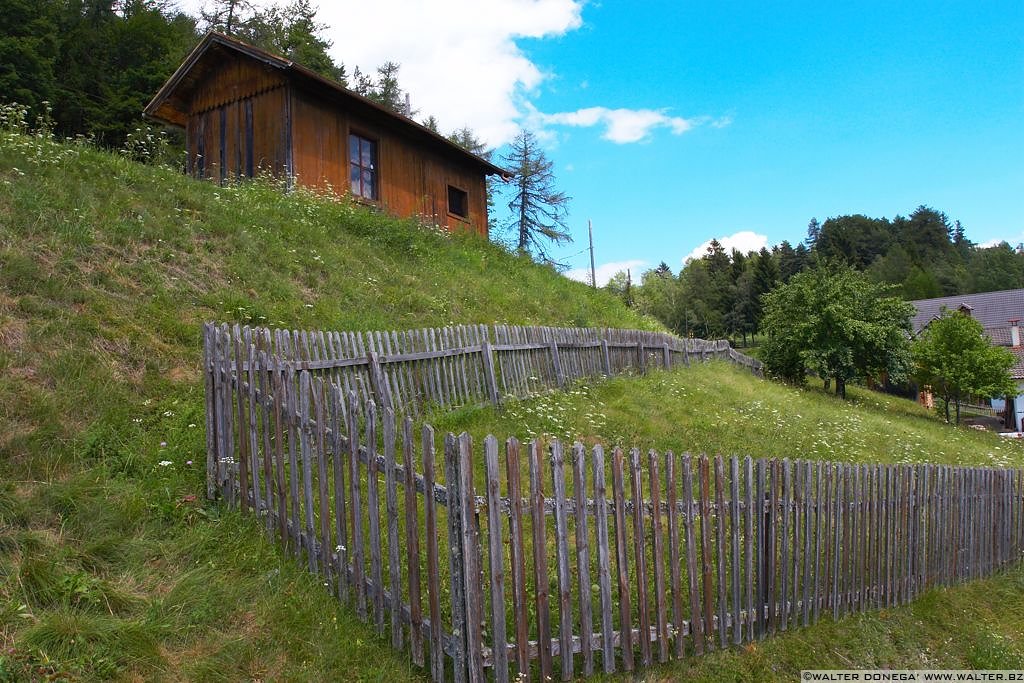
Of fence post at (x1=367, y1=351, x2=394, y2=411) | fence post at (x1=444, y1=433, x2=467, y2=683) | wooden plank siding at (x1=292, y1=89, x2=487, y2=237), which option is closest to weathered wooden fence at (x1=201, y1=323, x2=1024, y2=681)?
fence post at (x1=444, y1=433, x2=467, y2=683)

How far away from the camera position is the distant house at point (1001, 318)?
1399 inches

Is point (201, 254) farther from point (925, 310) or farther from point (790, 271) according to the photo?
point (790, 271)

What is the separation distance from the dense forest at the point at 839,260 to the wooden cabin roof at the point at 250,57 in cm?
4847

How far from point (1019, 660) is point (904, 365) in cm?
2391

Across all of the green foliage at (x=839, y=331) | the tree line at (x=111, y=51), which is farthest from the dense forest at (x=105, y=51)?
the green foliage at (x=839, y=331)

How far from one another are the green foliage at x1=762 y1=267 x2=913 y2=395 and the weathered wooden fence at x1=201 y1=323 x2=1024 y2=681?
21.4 metres

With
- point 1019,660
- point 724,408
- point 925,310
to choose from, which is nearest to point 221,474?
point 1019,660

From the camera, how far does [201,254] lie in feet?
28.1

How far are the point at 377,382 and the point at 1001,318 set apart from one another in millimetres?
57856

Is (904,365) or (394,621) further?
(904,365)

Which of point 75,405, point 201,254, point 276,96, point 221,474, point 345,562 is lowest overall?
point 345,562

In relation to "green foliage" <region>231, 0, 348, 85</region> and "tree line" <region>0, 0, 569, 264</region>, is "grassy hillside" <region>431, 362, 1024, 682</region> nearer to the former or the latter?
"tree line" <region>0, 0, 569, 264</region>

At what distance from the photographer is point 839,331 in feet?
82.4

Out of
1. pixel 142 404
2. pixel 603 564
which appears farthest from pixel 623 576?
pixel 142 404
